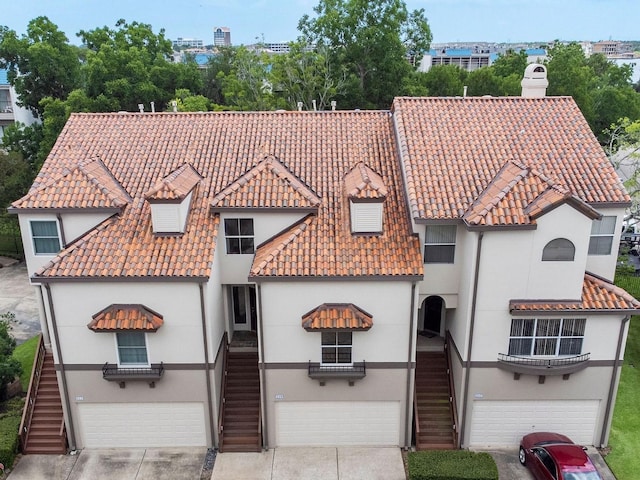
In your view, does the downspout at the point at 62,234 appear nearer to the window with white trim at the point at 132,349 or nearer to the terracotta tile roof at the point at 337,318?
the window with white trim at the point at 132,349

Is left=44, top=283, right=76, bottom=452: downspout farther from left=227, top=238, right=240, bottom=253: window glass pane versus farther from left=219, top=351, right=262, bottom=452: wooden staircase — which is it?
left=227, top=238, right=240, bottom=253: window glass pane

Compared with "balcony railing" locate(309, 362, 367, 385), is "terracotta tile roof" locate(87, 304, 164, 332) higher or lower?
higher

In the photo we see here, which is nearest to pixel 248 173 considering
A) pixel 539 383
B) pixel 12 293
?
pixel 539 383

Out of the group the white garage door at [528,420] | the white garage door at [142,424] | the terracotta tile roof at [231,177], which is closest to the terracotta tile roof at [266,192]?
the terracotta tile roof at [231,177]

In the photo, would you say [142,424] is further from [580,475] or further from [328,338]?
[580,475]

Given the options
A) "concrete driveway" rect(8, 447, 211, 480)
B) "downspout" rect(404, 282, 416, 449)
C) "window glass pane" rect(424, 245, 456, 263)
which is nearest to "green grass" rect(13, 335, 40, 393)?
"concrete driveway" rect(8, 447, 211, 480)

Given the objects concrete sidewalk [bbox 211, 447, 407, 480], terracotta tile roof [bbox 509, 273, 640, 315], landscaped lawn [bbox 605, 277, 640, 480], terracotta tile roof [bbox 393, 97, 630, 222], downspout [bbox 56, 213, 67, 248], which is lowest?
concrete sidewalk [bbox 211, 447, 407, 480]
